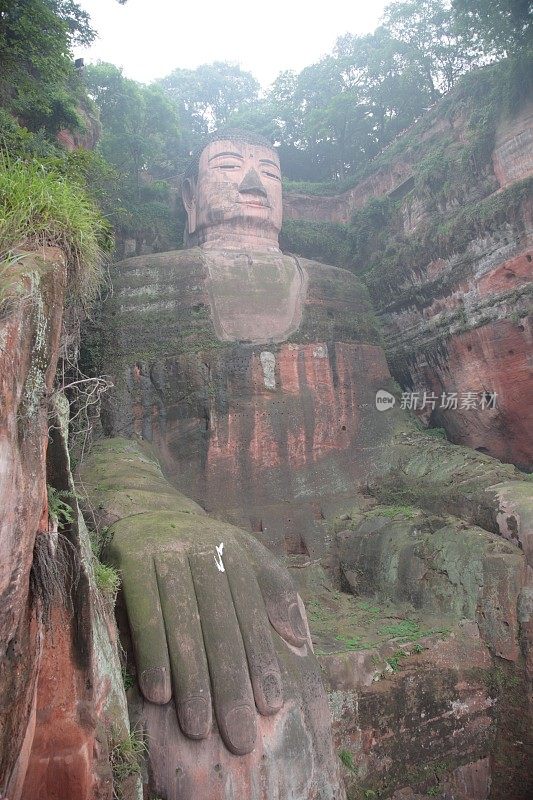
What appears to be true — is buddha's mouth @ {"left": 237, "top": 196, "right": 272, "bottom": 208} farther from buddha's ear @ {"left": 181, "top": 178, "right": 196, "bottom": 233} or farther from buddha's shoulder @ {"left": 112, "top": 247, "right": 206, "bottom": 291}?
buddha's shoulder @ {"left": 112, "top": 247, "right": 206, "bottom": 291}

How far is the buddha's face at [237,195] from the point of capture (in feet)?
45.0

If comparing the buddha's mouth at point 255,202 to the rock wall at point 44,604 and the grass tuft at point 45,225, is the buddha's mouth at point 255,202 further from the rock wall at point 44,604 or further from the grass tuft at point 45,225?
the rock wall at point 44,604

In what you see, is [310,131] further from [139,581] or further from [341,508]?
[139,581]

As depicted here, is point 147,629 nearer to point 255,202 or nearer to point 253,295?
point 253,295

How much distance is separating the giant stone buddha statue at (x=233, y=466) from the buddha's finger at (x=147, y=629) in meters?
0.01

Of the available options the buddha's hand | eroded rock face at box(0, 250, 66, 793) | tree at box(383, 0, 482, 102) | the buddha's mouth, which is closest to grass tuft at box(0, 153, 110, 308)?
eroded rock face at box(0, 250, 66, 793)

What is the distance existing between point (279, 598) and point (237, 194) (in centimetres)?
1036

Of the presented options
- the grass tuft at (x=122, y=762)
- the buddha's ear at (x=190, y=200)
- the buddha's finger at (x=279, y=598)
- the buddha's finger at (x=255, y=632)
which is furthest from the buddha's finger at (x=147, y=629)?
the buddha's ear at (x=190, y=200)

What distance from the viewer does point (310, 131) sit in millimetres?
20203

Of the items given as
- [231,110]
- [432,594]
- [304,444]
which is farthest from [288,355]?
[231,110]

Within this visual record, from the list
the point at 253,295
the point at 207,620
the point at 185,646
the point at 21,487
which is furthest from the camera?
the point at 253,295

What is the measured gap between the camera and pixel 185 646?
16.8 ft

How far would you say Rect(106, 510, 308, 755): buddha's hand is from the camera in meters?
4.89

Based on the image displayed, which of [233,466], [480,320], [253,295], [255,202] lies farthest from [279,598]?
[255,202]
